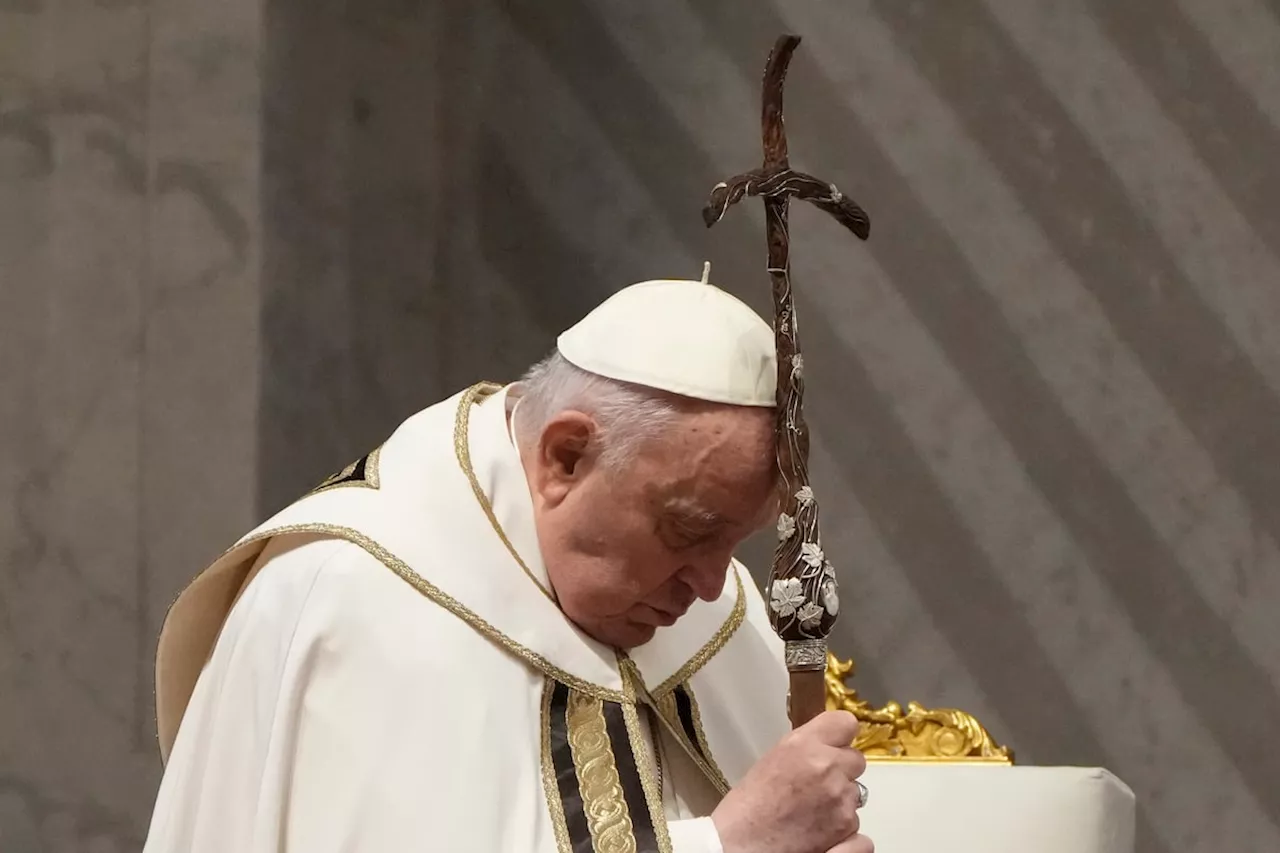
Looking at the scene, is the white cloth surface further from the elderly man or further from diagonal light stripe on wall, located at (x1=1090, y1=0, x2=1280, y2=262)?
diagonal light stripe on wall, located at (x1=1090, y1=0, x2=1280, y2=262)

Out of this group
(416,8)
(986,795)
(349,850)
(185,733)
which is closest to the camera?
(349,850)

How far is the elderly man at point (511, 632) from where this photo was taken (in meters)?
1.89

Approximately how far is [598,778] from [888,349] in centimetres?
161

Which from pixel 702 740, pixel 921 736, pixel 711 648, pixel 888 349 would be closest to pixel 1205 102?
pixel 888 349

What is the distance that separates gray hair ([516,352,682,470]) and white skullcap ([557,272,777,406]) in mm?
13

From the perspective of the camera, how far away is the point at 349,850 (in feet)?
6.12

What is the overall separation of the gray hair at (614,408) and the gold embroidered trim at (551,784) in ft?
1.00

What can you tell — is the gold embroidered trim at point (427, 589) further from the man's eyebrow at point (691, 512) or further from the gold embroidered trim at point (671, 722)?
the man's eyebrow at point (691, 512)

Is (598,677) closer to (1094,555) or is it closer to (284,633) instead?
(284,633)

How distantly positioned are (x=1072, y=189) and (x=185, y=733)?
2.10 metres

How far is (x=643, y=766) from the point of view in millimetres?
2049

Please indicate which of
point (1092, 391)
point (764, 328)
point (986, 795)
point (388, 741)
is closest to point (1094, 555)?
point (1092, 391)

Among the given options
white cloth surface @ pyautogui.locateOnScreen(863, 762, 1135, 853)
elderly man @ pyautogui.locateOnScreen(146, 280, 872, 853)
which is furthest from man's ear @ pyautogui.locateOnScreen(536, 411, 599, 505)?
white cloth surface @ pyautogui.locateOnScreen(863, 762, 1135, 853)

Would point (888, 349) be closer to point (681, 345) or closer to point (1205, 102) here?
point (1205, 102)
